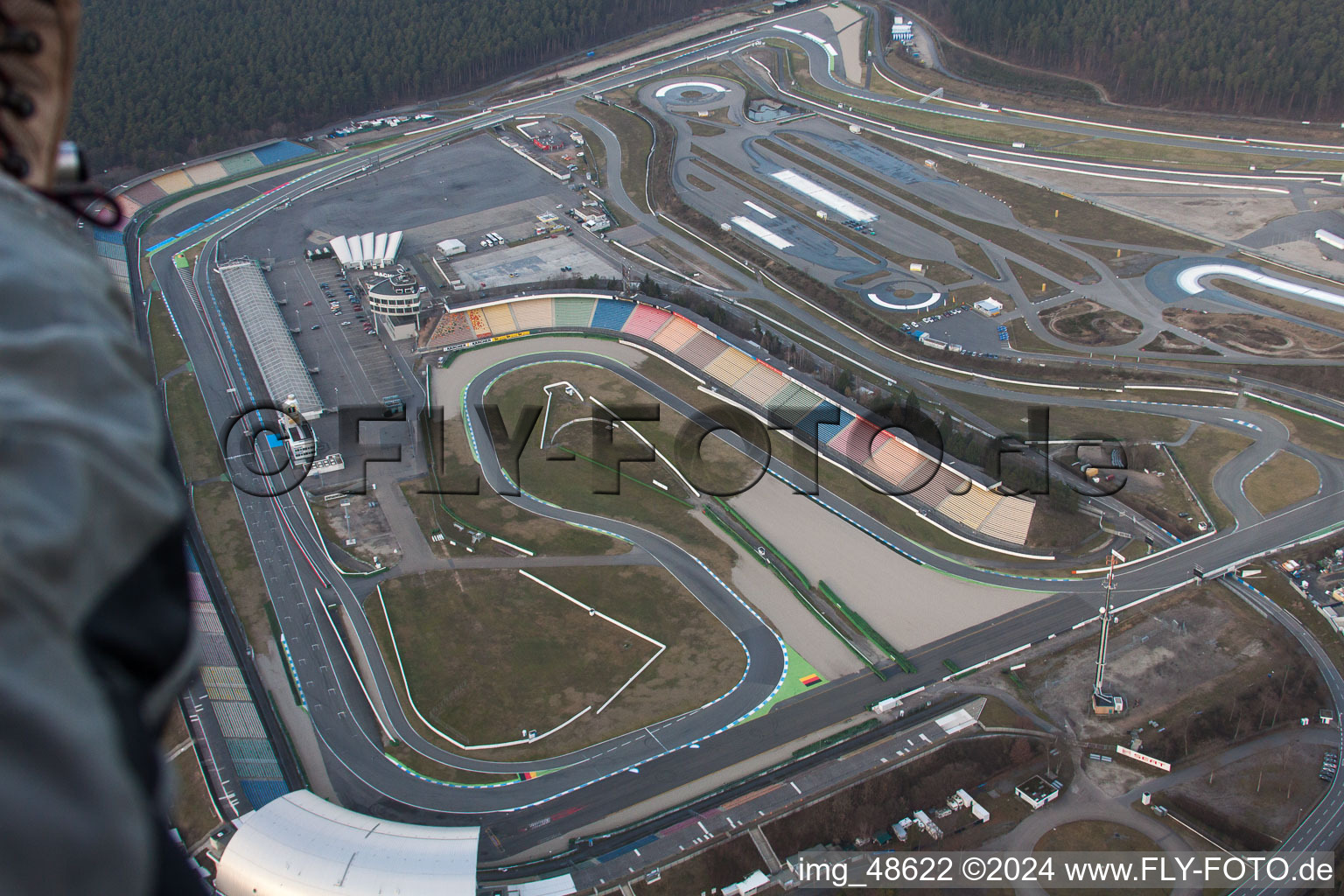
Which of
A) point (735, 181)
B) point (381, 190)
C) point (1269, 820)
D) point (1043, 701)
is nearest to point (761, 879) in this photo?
point (1043, 701)

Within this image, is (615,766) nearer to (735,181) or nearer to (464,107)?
(735,181)

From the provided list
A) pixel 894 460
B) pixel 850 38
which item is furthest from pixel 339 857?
pixel 850 38

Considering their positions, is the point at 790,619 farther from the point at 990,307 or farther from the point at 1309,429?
the point at 1309,429

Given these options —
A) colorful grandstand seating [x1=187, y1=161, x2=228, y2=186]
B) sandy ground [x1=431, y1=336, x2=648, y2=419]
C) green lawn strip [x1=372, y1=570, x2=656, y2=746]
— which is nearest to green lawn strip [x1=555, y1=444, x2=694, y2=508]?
green lawn strip [x1=372, y1=570, x2=656, y2=746]

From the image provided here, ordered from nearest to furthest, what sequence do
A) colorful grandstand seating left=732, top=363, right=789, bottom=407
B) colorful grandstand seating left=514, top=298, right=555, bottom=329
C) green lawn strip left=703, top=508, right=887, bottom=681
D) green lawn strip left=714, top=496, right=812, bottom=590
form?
green lawn strip left=703, top=508, right=887, bottom=681
green lawn strip left=714, top=496, right=812, bottom=590
colorful grandstand seating left=732, top=363, right=789, bottom=407
colorful grandstand seating left=514, top=298, right=555, bottom=329

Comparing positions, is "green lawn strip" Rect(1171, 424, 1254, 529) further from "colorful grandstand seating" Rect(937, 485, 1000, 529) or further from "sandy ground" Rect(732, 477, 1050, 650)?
"sandy ground" Rect(732, 477, 1050, 650)

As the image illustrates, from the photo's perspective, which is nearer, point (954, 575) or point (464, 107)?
point (954, 575)

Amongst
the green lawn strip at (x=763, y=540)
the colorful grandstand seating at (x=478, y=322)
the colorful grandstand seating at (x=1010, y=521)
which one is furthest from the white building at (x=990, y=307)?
the colorful grandstand seating at (x=478, y=322)
